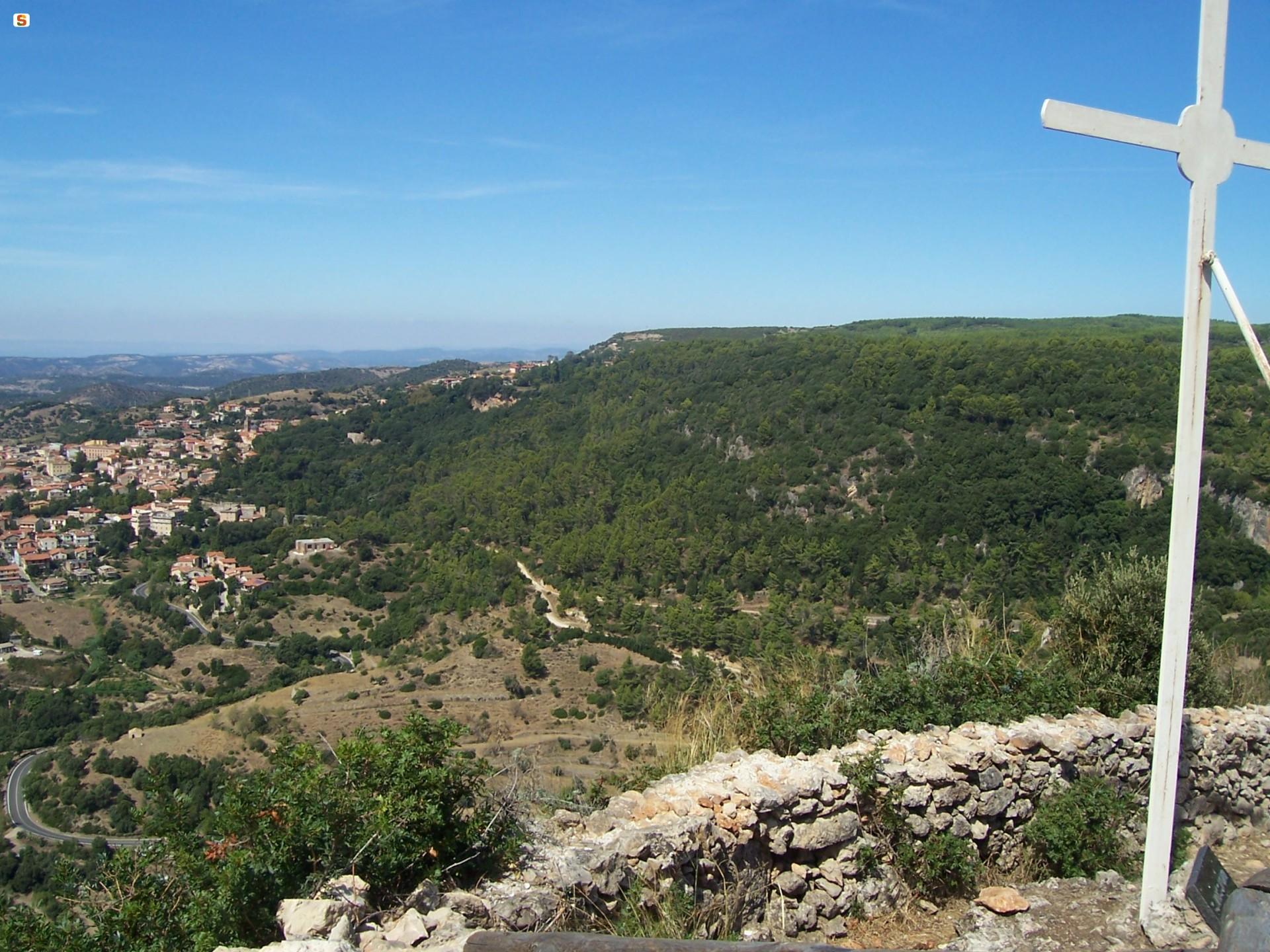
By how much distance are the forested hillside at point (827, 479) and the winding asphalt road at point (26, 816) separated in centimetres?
1774

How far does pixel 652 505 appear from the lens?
44.5 m

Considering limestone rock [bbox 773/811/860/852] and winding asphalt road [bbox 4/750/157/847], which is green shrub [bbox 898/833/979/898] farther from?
winding asphalt road [bbox 4/750/157/847]

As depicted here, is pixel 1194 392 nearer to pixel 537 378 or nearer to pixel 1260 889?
pixel 1260 889

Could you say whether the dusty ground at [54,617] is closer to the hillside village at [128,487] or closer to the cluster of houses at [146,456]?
the hillside village at [128,487]

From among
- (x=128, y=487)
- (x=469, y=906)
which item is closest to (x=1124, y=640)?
Answer: (x=469, y=906)

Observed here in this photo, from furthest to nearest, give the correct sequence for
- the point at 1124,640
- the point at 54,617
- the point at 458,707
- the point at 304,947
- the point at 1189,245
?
the point at 54,617 → the point at 458,707 → the point at 1124,640 → the point at 1189,245 → the point at 304,947

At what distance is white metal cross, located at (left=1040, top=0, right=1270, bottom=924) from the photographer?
3.37 m

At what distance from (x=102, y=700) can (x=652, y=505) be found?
2630cm

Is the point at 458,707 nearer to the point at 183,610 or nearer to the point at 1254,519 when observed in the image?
the point at 183,610

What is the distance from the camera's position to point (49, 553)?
152 ft

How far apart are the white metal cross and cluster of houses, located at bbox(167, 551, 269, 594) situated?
1733 inches

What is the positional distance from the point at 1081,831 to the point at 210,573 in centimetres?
4747

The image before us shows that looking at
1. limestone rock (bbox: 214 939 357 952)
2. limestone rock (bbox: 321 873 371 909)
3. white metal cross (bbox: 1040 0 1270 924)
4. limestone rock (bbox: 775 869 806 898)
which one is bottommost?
limestone rock (bbox: 775 869 806 898)

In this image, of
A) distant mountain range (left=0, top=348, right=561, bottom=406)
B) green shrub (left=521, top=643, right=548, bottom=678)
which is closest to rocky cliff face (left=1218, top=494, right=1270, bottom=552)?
green shrub (left=521, top=643, right=548, bottom=678)
